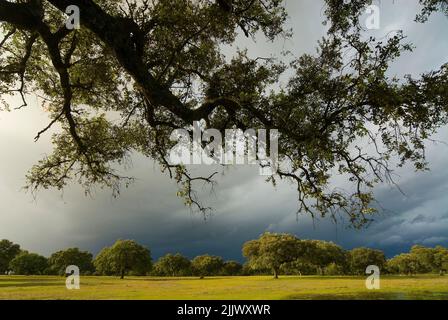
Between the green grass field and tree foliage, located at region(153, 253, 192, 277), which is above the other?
the green grass field

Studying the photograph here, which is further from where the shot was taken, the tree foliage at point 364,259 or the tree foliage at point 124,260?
the tree foliage at point 364,259

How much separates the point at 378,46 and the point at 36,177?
714 inches

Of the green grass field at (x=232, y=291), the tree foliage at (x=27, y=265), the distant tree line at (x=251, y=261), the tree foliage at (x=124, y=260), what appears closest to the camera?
the green grass field at (x=232, y=291)

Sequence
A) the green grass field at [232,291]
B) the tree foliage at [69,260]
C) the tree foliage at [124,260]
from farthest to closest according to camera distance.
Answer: the tree foliage at [69,260] < the tree foliage at [124,260] < the green grass field at [232,291]

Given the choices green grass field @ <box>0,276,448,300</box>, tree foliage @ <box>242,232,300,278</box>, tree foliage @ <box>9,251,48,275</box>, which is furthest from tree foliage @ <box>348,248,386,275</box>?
tree foliage @ <box>9,251,48,275</box>

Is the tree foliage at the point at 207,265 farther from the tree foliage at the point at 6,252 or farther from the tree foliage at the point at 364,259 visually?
the tree foliage at the point at 6,252

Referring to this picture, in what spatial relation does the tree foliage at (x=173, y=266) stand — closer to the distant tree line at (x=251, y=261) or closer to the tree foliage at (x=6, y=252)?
the distant tree line at (x=251, y=261)

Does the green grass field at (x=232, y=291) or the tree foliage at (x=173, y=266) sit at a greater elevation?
A: the green grass field at (x=232, y=291)

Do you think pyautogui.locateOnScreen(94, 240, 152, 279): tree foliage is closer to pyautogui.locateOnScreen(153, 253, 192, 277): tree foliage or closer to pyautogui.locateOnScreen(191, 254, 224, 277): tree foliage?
pyautogui.locateOnScreen(153, 253, 192, 277): tree foliage

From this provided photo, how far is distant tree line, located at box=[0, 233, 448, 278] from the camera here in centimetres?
10281

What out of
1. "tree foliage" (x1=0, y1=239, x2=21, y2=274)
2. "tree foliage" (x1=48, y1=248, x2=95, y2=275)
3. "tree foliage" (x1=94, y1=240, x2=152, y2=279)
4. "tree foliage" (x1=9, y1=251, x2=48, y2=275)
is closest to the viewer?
"tree foliage" (x1=94, y1=240, x2=152, y2=279)

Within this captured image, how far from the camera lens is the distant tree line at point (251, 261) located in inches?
4048

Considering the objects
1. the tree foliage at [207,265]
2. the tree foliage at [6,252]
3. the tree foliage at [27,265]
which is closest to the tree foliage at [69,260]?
the tree foliage at [27,265]

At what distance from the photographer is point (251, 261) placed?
10719cm
